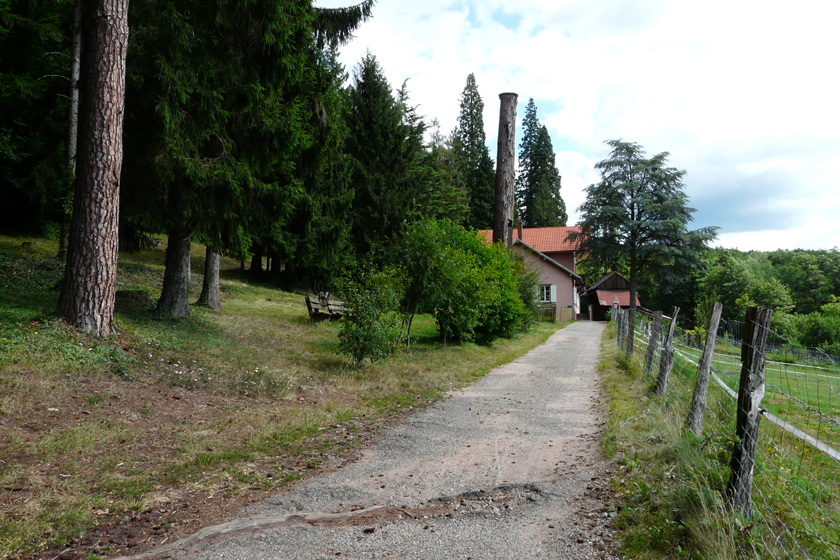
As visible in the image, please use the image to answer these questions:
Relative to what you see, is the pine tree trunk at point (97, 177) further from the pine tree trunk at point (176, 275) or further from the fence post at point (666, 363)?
the fence post at point (666, 363)

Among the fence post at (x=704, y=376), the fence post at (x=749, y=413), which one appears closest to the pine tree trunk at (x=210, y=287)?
the fence post at (x=704, y=376)

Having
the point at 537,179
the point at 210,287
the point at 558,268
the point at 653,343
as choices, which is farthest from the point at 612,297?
the point at 653,343

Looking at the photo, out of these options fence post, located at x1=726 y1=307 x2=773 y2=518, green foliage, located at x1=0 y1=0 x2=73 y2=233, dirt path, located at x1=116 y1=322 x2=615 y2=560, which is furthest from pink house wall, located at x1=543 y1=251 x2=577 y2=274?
fence post, located at x1=726 y1=307 x2=773 y2=518

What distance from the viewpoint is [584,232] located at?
44656 mm

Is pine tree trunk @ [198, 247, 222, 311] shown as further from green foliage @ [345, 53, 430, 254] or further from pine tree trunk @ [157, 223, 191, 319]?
green foliage @ [345, 53, 430, 254]

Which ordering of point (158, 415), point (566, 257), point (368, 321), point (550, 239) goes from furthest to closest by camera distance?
point (550, 239), point (566, 257), point (368, 321), point (158, 415)

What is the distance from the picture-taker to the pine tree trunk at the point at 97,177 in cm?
826

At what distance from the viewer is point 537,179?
6656 centimetres

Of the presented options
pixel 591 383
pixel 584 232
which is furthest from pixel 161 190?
pixel 584 232

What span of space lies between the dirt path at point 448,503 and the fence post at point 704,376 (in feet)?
3.29

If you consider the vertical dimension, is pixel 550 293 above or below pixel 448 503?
above

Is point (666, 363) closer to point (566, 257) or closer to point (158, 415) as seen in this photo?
point (158, 415)

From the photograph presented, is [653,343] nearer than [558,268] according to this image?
Yes

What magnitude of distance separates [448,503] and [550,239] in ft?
152
